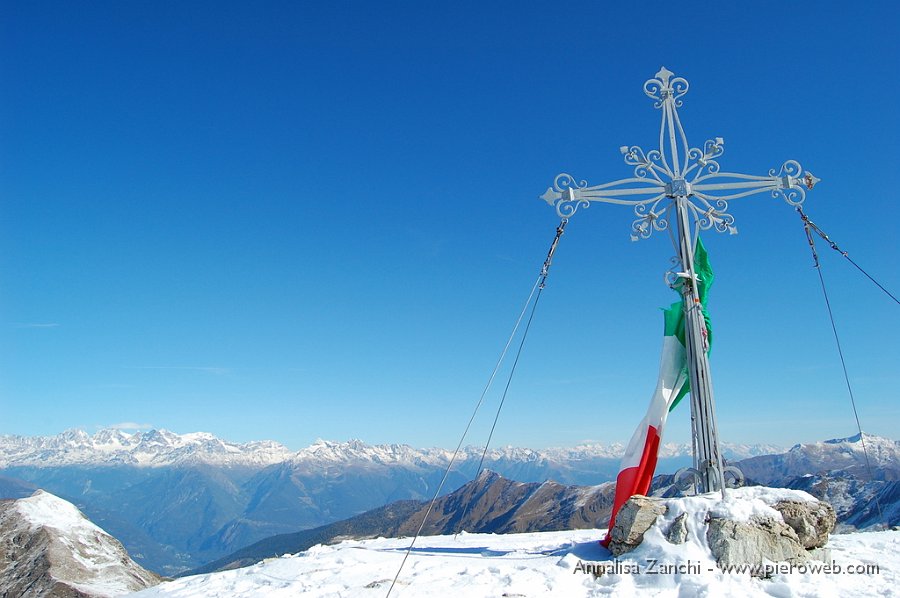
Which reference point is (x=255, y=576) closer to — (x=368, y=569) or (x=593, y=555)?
(x=368, y=569)

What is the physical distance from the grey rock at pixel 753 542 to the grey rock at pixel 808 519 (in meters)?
0.24

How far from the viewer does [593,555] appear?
1168 cm

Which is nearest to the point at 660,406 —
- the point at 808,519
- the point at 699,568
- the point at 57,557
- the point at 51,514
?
the point at 808,519

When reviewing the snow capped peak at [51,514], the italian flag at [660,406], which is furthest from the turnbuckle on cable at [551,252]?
the snow capped peak at [51,514]

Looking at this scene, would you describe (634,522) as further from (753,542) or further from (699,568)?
(753,542)

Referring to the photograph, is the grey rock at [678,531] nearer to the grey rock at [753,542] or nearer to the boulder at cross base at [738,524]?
the boulder at cross base at [738,524]

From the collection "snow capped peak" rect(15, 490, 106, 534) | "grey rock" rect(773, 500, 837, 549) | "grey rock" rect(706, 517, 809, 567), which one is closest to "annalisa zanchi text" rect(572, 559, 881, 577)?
"grey rock" rect(706, 517, 809, 567)

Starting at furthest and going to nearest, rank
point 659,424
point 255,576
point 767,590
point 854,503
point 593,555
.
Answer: point 854,503
point 659,424
point 255,576
point 593,555
point 767,590

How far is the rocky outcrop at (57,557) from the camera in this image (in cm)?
4122

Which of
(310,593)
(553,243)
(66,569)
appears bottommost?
(66,569)

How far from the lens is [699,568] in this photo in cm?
1013

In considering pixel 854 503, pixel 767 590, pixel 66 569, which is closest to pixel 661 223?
pixel 767 590

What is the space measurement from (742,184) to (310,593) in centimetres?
1362

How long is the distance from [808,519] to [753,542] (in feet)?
5.11
